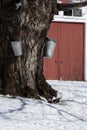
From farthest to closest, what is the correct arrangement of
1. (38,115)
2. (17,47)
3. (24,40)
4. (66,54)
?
1. (66,54)
2. (24,40)
3. (17,47)
4. (38,115)

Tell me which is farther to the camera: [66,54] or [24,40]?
[66,54]

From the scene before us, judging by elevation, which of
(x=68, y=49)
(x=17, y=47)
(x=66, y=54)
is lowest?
(x=66, y=54)

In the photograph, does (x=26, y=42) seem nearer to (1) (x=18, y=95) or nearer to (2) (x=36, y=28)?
(2) (x=36, y=28)

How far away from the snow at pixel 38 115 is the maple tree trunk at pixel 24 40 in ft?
1.37

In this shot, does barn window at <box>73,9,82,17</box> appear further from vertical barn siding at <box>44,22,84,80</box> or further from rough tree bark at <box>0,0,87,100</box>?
rough tree bark at <box>0,0,87,100</box>

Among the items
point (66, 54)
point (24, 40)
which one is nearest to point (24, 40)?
point (24, 40)

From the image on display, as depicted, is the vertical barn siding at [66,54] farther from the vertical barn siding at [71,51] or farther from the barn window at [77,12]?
the barn window at [77,12]

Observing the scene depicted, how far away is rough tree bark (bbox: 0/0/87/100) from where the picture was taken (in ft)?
25.6

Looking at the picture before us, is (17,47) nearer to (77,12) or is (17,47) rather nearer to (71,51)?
(71,51)

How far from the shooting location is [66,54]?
14.8 metres

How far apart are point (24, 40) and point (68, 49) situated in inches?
276

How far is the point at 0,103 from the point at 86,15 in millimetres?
8372

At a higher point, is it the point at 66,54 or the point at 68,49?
the point at 68,49

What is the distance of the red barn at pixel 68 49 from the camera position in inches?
577
